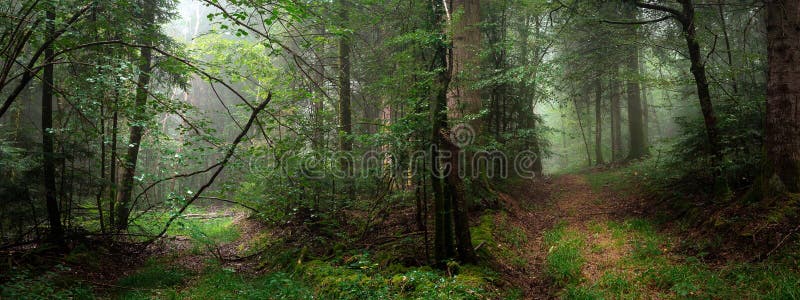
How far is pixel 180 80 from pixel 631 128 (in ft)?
60.4

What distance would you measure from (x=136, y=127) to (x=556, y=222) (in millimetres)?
10914

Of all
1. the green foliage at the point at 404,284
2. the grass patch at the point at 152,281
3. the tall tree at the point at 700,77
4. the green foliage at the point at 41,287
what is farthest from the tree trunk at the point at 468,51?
the green foliage at the point at 41,287

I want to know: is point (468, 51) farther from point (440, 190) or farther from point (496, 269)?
point (496, 269)

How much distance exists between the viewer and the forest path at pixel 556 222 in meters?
6.42

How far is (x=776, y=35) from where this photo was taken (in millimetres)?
6754

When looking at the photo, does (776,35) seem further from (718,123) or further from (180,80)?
(180,80)

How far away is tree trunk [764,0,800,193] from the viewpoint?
253 inches

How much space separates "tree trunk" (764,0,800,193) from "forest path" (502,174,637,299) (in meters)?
2.67

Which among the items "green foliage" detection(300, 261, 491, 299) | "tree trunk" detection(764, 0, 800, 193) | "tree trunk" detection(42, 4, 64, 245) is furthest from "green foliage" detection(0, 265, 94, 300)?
"tree trunk" detection(764, 0, 800, 193)

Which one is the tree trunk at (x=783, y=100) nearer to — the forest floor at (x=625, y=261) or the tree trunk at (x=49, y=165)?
the forest floor at (x=625, y=261)

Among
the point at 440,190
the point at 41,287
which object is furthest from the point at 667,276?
the point at 41,287

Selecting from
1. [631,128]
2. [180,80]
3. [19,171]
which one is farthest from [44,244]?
[631,128]

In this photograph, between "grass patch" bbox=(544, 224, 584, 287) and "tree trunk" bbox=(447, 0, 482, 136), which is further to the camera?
"tree trunk" bbox=(447, 0, 482, 136)

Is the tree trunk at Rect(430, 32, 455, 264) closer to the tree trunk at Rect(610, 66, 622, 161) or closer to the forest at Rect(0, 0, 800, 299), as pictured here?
the forest at Rect(0, 0, 800, 299)
